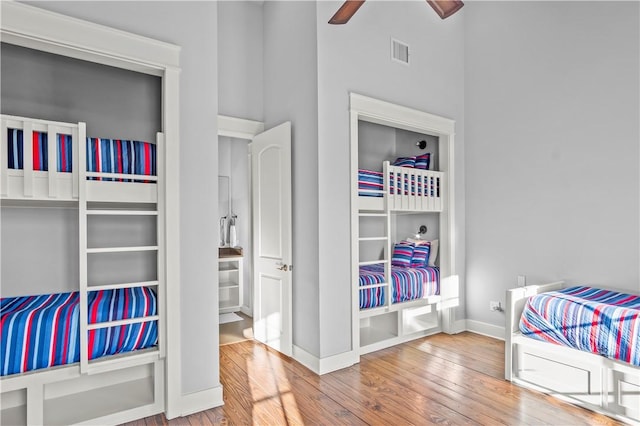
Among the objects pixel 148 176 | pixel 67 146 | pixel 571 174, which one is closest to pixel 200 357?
pixel 148 176

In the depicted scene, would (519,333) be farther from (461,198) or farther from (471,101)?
(471,101)

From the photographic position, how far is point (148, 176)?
91.4 inches

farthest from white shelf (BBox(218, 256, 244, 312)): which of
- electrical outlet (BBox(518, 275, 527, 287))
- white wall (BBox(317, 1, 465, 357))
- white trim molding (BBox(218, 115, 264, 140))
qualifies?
electrical outlet (BBox(518, 275, 527, 287))

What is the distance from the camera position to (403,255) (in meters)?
4.20

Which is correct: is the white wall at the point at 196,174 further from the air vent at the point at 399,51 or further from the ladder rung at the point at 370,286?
the air vent at the point at 399,51

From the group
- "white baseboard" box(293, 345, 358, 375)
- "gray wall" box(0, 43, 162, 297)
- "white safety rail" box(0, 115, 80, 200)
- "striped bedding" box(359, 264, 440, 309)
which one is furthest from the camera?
"striped bedding" box(359, 264, 440, 309)

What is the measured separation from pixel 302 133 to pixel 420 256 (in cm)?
194

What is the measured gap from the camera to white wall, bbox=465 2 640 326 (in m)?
3.11

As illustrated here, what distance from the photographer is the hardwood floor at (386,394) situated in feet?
7.87

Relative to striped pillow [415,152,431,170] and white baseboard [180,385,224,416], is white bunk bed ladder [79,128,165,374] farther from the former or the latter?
striped pillow [415,152,431,170]

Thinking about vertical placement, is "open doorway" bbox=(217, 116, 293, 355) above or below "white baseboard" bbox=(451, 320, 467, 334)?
above

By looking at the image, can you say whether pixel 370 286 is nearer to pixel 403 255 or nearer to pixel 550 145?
pixel 403 255

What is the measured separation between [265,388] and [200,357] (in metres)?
0.61

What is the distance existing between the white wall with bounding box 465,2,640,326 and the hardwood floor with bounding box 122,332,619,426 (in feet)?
3.52
